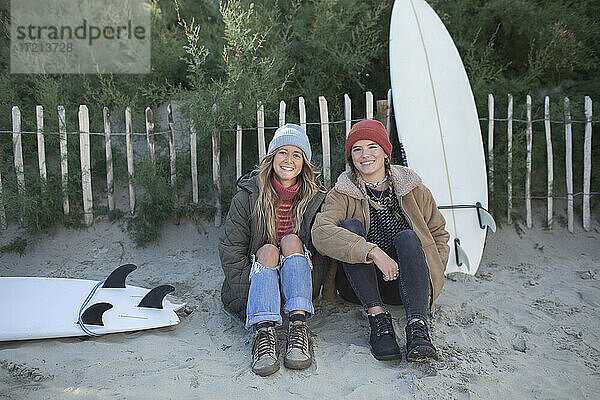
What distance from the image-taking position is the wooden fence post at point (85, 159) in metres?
4.29

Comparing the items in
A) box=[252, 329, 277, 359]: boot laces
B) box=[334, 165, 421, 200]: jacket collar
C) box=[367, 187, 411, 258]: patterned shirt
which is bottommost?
box=[252, 329, 277, 359]: boot laces

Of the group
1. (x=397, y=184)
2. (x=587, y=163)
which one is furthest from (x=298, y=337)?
(x=587, y=163)

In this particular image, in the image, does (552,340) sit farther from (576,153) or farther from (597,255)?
(576,153)

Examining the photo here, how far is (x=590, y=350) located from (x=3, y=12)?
6988 millimetres

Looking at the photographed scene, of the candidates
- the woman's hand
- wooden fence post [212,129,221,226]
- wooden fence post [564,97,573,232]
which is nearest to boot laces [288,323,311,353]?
the woman's hand

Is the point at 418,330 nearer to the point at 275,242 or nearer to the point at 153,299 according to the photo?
the point at 275,242

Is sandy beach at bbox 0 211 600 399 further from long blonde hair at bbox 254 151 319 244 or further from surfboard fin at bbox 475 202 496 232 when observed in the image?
long blonde hair at bbox 254 151 319 244

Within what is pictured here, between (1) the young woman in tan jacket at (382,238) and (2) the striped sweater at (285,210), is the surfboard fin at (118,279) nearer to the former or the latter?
(2) the striped sweater at (285,210)

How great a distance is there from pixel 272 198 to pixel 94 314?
3.83ft

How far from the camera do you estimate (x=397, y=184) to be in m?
2.78

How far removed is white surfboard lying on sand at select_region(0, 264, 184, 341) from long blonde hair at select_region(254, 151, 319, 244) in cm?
71

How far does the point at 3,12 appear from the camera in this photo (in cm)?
593

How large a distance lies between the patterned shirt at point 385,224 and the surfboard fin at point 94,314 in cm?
153

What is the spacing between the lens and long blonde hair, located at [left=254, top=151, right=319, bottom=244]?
2785 millimetres
